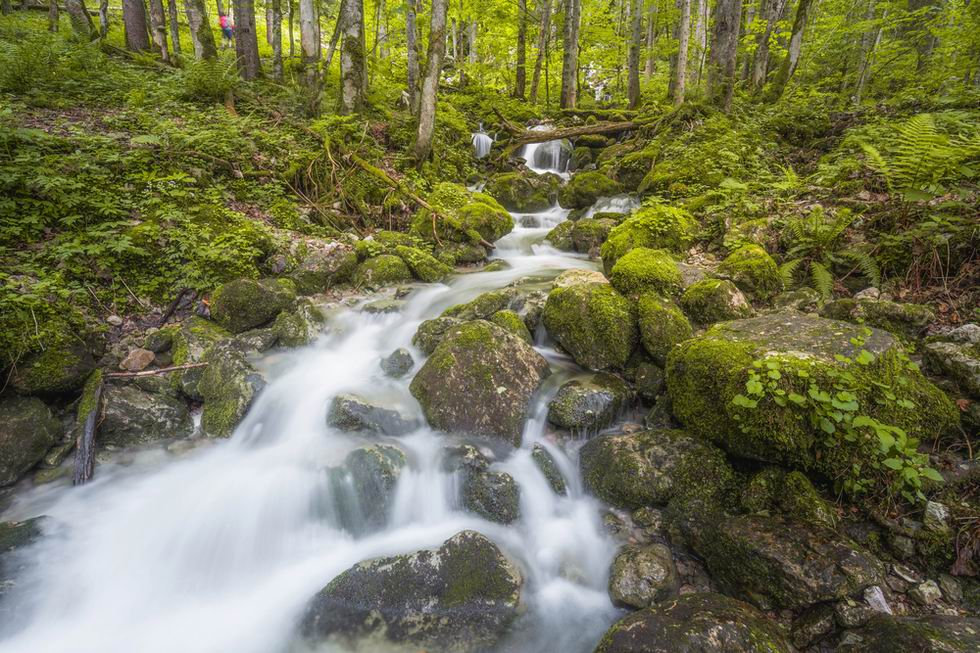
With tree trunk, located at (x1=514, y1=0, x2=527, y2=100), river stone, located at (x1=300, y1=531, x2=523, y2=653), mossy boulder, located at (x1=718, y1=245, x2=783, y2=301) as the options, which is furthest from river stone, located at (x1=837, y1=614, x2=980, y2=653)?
tree trunk, located at (x1=514, y1=0, x2=527, y2=100)

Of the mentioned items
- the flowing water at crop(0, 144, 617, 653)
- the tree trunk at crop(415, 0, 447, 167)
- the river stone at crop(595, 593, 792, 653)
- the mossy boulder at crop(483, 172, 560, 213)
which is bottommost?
the flowing water at crop(0, 144, 617, 653)

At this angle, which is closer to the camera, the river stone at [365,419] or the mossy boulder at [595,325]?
the river stone at [365,419]

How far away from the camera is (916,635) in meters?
2.18

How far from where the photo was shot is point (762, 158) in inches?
330

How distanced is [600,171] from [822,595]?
31.5ft

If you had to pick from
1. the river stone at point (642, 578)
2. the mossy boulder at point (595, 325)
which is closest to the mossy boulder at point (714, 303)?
the mossy boulder at point (595, 325)

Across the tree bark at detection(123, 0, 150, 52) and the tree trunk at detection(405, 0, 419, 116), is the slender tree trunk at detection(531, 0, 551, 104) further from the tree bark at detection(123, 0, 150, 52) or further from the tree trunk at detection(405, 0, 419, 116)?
the tree bark at detection(123, 0, 150, 52)

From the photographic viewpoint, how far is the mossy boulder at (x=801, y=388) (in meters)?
2.97

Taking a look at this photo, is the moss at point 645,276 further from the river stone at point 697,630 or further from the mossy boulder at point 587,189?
the mossy boulder at point 587,189

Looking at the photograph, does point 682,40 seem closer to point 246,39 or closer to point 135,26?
point 246,39

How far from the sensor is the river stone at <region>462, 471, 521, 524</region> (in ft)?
12.4

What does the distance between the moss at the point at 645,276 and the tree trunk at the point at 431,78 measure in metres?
6.37

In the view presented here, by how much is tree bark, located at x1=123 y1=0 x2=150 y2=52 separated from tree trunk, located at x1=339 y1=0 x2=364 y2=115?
6807 millimetres

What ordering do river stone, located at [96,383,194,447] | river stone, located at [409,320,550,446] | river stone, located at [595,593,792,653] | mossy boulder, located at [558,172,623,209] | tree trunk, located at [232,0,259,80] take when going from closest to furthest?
1. river stone, located at [595,593,792,653]
2. river stone, located at [96,383,194,447]
3. river stone, located at [409,320,550,446]
4. mossy boulder, located at [558,172,623,209]
5. tree trunk, located at [232,0,259,80]
